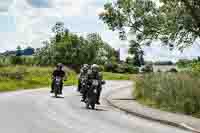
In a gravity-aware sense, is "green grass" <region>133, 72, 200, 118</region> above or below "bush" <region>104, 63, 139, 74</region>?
below

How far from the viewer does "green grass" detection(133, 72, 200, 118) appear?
73.3 feet

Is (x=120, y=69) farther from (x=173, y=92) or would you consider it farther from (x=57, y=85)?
(x=173, y=92)

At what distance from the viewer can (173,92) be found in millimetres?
24594

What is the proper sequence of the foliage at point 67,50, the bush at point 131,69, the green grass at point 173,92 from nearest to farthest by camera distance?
the green grass at point 173,92 < the bush at point 131,69 < the foliage at point 67,50

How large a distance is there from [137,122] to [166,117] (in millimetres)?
1440

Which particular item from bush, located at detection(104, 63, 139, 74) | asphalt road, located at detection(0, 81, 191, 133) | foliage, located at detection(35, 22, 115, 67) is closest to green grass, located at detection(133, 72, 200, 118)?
asphalt road, located at detection(0, 81, 191, 133)

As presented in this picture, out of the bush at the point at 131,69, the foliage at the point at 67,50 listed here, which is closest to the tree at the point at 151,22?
the bush at the point at 131,69

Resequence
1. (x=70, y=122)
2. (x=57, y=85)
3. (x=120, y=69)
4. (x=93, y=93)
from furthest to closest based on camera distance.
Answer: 1. (x=120, y=69)
2. (x=57, y=85)
3. (x=93, y=93)
4. (x=70, y=122)

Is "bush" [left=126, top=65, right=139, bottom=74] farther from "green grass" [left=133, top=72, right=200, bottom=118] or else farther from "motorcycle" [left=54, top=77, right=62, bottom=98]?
"green grass" [left=133, top=72, right=200, bottom=118]

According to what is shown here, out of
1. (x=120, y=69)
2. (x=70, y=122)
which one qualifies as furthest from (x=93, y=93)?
(x=120, y=69)

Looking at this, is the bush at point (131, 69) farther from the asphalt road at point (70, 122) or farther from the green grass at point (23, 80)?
the asphalt road at point (70, 122)

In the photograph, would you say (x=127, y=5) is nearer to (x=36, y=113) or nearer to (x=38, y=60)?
(x=36, y=113)

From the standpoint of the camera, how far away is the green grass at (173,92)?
22.3m

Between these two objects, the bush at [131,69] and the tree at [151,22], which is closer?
the tree at [151,22]
